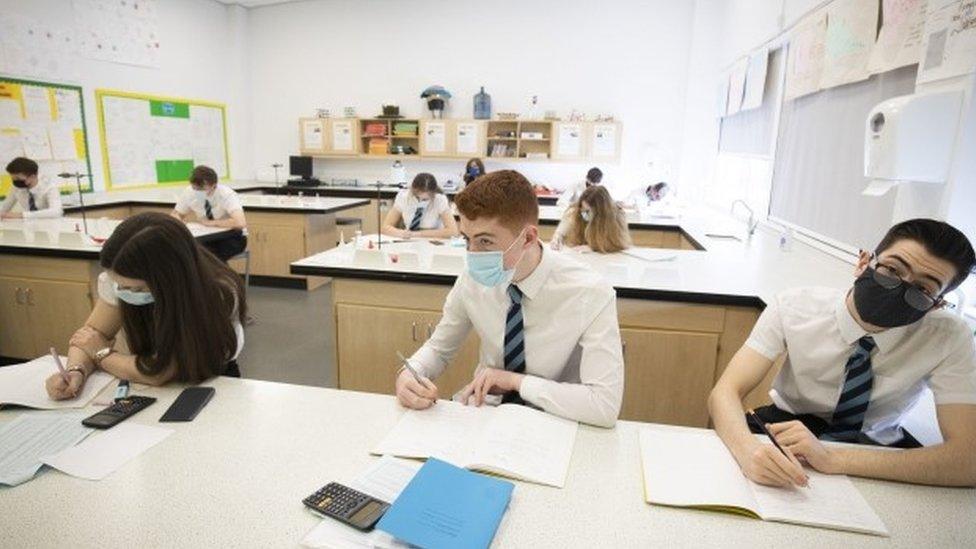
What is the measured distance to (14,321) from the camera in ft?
10.7

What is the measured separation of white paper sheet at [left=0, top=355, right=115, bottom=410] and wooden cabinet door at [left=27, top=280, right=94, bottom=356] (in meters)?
1.79

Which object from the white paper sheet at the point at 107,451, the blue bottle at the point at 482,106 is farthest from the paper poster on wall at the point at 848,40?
the blue bottle at the point at 482,106

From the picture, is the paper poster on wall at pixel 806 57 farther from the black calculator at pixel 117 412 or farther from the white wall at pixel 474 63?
the black calculator at pixel 117 412

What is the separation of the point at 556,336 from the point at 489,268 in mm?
277

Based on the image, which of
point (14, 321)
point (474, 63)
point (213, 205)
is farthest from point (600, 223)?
point (474, 63)

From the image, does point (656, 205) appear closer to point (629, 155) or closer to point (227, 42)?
point (629, 155)

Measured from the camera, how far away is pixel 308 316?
4441 mm

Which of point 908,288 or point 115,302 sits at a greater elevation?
point 908,288

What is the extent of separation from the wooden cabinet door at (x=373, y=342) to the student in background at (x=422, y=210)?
1.54m

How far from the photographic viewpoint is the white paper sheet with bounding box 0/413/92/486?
106 centimetres

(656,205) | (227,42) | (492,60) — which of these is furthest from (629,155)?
(227,42)

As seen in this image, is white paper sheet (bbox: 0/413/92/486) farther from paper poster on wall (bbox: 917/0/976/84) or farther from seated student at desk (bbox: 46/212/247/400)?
paper poster on wall (bbox: 917/0/976/84)

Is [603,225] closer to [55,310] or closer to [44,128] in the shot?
[55,310]

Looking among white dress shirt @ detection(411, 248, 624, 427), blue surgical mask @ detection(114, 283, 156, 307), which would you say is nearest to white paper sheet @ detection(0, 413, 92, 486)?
blue surgical mask @ detection(114, 283, 156, 307)
